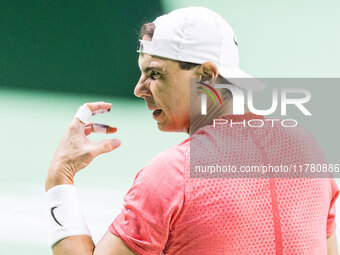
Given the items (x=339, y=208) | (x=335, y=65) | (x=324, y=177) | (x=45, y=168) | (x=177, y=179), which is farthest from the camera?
(x=45, y=168)

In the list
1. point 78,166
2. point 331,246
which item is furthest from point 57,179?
point 331,246

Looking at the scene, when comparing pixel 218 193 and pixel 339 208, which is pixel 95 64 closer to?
pixel 339 208

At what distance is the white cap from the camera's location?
1.05 m

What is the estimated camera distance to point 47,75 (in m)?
2.81

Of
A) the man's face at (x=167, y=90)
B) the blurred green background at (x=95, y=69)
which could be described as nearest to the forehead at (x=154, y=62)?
the man's face at (x=167, y=90)

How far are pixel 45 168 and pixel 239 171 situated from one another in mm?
1971

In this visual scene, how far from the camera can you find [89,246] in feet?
2.91

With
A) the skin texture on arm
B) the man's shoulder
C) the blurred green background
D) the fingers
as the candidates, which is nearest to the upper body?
the man's shoulder

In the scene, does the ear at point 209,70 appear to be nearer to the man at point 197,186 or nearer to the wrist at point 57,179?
the man at point 197,186

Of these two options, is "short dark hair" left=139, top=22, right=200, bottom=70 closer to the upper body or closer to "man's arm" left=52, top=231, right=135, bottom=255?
the upper body

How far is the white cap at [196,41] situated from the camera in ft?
3.45

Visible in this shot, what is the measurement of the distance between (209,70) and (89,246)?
41 centimetres

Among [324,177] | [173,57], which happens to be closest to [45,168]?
[173,57]

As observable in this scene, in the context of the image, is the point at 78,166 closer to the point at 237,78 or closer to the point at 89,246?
the point at 89,246
